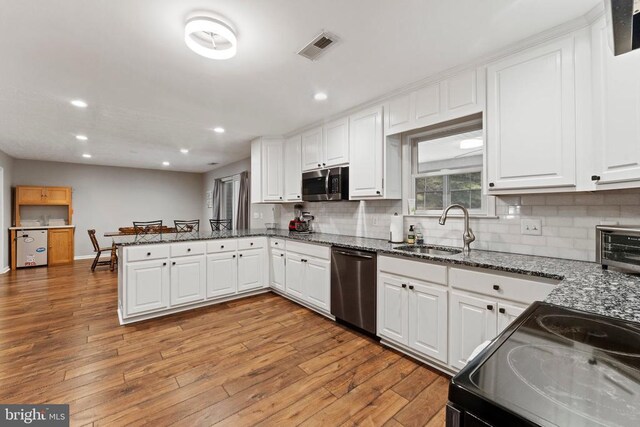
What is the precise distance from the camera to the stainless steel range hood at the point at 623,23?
819 mm

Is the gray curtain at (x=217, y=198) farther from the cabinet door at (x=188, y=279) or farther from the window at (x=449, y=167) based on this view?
the window at (x=449, y=167)

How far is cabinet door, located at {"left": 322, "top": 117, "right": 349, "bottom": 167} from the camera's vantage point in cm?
336

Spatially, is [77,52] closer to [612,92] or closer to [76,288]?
[612,92]

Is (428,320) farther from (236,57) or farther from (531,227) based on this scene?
(236,57)

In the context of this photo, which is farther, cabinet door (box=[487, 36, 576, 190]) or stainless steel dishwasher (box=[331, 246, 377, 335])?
stainless steel dishwasher (box=[331, 246, 377, 335])

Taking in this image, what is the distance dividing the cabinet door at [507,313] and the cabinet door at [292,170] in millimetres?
2837

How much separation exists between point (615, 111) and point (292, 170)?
11.1ft

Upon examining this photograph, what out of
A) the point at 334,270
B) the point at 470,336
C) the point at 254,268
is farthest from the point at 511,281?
the point at 254,268

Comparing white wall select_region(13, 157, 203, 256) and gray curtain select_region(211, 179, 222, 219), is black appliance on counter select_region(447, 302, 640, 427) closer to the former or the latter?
gray curtain select_region(211, 179, 222, 219)

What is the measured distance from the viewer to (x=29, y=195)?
6195 mm

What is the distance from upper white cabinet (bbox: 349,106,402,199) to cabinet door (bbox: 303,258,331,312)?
881 mm

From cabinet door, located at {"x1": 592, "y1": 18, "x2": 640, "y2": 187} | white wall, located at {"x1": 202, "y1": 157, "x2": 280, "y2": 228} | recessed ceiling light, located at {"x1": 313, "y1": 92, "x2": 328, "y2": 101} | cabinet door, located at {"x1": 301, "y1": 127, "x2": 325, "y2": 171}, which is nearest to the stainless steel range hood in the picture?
cabinet door, located at {"x1": 592, "y1": 18, "x2": 640, "y2": 187}

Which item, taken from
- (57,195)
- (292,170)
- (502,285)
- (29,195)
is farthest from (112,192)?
(502,285)

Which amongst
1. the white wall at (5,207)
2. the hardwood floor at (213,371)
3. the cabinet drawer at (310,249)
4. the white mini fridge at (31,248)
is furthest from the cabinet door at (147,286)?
the white mini fridge at (31,248)
